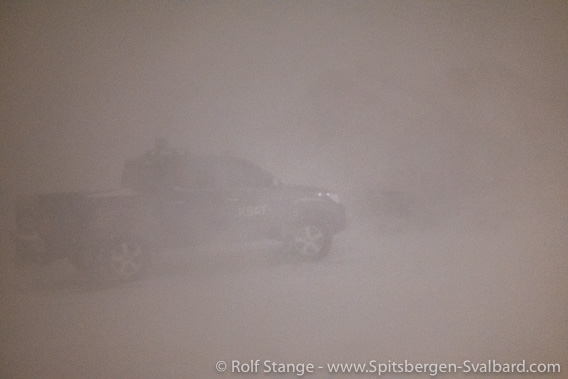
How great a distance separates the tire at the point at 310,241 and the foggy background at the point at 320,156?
2.8 inches

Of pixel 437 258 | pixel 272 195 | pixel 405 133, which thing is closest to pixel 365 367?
pixel 437 258

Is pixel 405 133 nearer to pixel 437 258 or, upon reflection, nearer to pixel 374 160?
pixel 374 160

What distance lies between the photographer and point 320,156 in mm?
2439

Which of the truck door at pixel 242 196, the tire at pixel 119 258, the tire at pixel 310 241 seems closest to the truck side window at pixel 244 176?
the truck door at pixel 242 196

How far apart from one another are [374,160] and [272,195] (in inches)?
21.4

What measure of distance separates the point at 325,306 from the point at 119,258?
106cm

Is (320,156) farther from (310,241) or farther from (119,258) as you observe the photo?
(119,258)

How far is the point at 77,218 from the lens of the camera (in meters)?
2.41

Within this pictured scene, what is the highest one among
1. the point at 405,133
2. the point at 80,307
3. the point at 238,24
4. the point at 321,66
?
the point at 238,24

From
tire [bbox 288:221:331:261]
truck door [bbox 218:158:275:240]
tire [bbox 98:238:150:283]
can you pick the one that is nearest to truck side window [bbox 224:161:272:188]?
truck door [bbox 218:158:275:240]

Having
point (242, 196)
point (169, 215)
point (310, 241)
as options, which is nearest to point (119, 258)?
point (169, 215)

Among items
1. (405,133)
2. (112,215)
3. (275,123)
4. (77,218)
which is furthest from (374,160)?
(77,218)

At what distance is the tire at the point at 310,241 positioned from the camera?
8.05ft

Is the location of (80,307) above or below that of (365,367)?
above
